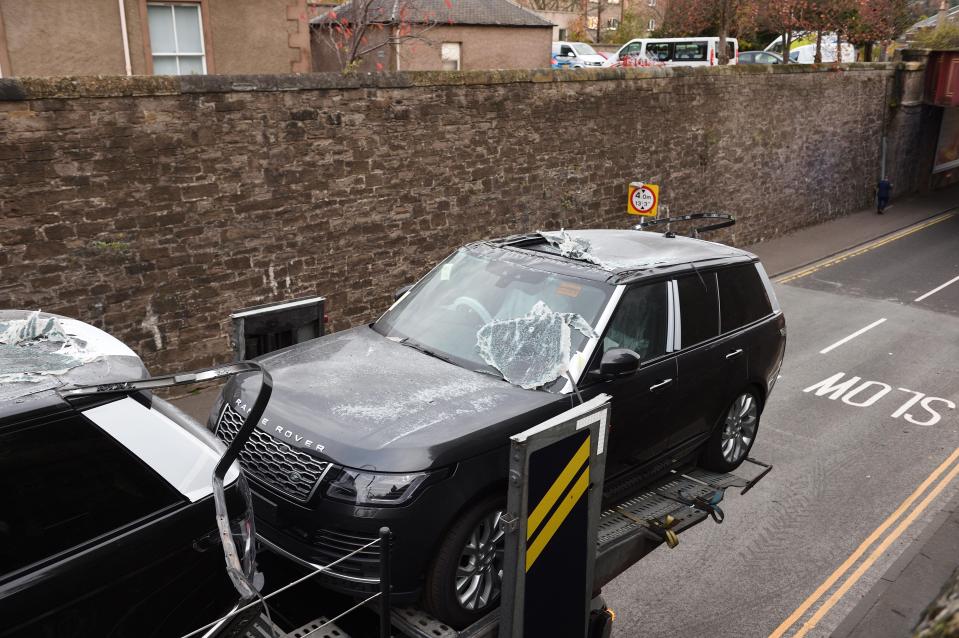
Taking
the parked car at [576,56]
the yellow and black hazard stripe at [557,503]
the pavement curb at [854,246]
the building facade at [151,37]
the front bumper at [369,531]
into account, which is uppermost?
the parked car at [576,56]

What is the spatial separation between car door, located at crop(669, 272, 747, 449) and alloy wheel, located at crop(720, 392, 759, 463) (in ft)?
0.94

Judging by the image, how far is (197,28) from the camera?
14391mm

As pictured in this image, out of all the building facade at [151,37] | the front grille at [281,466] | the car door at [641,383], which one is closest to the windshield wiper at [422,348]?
the car door at [641,383]

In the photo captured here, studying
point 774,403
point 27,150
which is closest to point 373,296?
point 27,150

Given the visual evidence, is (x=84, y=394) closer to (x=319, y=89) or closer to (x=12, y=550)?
(x=12, y=550)

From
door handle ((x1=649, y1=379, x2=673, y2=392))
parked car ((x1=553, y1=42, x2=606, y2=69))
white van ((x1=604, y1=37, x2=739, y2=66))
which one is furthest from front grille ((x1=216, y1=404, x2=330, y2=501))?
parked car ((x1=553, y1=42, x2=606, y2=69))

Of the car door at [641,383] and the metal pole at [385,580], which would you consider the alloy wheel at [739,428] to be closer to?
the car door at [641,383]

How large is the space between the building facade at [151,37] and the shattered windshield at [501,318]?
9.98 meters

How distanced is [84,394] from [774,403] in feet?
28.3

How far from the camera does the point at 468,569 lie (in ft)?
15.0

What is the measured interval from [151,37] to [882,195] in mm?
20846

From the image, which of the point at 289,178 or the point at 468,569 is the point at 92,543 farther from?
the point at 289,178

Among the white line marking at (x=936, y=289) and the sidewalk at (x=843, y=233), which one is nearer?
the white line marking at (x=936, y=289)

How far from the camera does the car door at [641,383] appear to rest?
5633 millimetres
